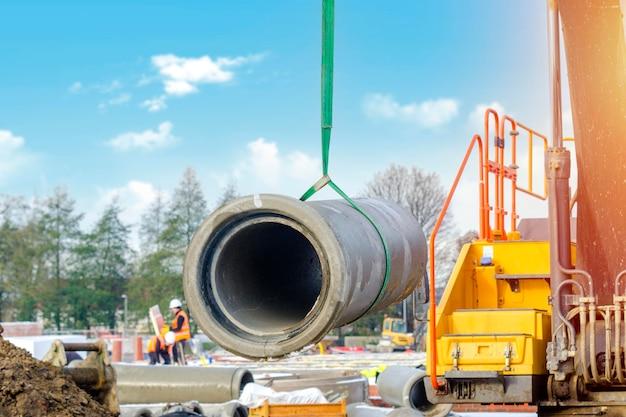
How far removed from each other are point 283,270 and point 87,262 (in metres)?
48.0

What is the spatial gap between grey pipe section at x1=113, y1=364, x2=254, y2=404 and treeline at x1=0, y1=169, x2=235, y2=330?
35.0m

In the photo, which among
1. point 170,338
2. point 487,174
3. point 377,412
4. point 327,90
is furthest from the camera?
point 170,338

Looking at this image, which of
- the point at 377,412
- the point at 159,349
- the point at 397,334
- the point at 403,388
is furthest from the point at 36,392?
the point at 397,334

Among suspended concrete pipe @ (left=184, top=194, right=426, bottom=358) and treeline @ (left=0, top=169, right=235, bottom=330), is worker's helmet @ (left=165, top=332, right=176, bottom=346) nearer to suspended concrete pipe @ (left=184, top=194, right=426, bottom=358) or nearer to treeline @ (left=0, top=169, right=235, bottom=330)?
suspended concrete pipe @ (left=184, top=194, right=426, bottom=358)

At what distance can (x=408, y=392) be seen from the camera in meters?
12.9

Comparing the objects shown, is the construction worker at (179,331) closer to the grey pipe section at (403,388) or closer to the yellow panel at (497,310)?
the grey pipe section at (403,388)

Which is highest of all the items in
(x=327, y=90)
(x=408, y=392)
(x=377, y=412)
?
(x=327, y=90)

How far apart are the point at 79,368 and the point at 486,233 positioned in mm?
3235

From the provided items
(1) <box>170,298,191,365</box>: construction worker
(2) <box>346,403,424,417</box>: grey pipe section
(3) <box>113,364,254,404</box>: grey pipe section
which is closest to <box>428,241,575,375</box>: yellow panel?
(2) <box>346,403,424,417</box>: grey pipe section

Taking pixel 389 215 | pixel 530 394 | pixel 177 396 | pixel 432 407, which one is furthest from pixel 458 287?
pixel 177 396

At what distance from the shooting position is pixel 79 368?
7078 millimetres

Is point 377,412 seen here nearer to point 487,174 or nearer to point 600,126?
point 487,174

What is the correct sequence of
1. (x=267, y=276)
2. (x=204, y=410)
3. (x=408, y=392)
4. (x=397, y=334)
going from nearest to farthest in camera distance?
(x=267, y=276) < (x=204, y=410) < (x=408, y=392) < (x=397, y=334)

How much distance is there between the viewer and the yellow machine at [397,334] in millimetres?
42125
